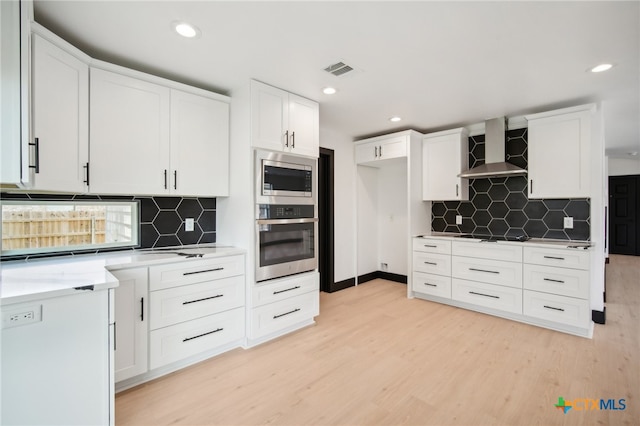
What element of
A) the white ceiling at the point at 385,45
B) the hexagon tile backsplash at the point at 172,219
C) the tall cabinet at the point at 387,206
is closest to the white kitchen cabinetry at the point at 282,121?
the white ceiling at the point at 385,45

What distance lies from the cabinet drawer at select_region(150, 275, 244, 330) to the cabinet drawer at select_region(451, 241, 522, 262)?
260 centimetres

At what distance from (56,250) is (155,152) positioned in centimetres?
100

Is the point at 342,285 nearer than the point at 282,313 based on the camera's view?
No

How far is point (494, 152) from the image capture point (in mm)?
3535

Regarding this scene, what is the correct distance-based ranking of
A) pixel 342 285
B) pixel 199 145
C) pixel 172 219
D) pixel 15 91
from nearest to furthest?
1. pixel 15 91
2. pixel 199 145
3. pixel 172 219
4. pixel 342 285

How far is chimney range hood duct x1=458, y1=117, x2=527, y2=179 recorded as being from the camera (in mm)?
3424

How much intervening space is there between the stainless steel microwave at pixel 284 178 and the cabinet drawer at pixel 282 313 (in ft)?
3.17

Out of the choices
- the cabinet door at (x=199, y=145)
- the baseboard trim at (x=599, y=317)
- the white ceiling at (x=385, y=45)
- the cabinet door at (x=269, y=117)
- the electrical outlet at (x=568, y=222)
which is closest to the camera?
the white ceiling at (x=385, y=45)

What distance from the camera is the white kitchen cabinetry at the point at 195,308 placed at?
2.10m

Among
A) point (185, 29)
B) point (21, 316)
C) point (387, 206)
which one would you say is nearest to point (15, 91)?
point (185, 29)

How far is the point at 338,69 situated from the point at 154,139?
1580mm

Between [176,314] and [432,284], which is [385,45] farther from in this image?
[432,284]

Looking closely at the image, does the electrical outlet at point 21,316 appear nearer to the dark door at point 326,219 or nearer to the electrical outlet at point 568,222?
the dark door at point 326,219

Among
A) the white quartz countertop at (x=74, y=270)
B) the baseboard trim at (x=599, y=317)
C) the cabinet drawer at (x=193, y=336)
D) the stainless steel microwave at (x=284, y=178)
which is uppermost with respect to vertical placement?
the stainless steel microwave at (x=284, y=178)
